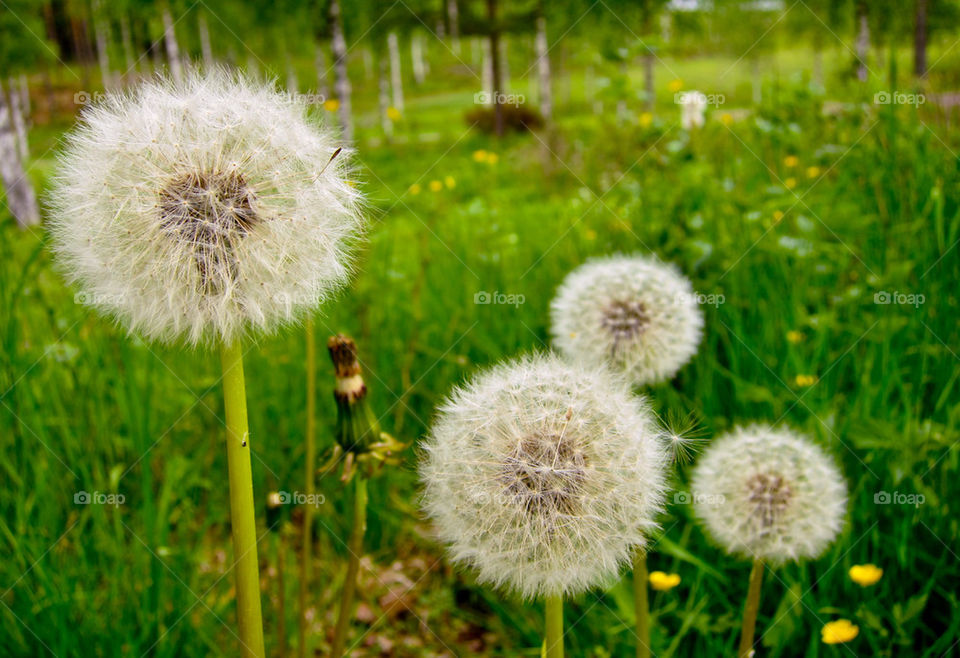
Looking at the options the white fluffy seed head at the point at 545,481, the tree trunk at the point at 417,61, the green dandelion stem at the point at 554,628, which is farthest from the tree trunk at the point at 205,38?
the green dandelion stem at the point at 554,628

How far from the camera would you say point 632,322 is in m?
2.26

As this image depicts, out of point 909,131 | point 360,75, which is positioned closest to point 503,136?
point 909,131

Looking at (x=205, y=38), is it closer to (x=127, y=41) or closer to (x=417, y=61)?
(x=127, y=41)

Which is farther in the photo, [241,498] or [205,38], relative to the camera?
[205,38]

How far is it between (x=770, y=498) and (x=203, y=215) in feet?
4.71

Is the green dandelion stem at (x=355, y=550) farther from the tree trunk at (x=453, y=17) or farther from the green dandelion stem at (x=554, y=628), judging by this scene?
the tree trunk at (x=453, y=17)

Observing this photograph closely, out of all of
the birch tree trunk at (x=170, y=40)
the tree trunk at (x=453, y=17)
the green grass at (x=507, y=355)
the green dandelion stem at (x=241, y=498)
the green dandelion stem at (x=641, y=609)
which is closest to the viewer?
the green dandelion stem at (x=241, y=498)

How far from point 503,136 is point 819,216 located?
19536 mm

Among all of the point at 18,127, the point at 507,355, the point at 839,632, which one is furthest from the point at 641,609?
the point at 18,127

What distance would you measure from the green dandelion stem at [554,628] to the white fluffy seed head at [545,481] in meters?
0.02

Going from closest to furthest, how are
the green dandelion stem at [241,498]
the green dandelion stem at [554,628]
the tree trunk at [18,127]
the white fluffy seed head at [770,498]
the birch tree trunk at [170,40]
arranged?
the green dandelion stem at [241,498] → the green dandelion stem at [554,628] → the white fluffy seed head at [770,498] → the tree trunk at [18,127] → the birch tree trunk at [170,40]

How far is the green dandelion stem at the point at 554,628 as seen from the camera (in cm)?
129

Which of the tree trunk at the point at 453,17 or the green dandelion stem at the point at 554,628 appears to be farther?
the tree trunk at the point at 453,17

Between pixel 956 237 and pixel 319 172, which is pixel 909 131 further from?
pixel 319 172
